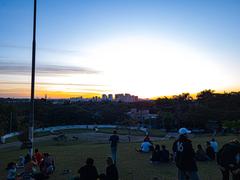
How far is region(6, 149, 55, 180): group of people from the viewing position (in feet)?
37.8

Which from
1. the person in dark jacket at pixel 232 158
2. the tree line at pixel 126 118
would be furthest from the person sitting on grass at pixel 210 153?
the tree line at pixel 126 118

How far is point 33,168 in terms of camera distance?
12.2 metres

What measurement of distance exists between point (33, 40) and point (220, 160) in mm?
11227

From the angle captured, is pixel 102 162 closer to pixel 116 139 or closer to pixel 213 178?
pixel 116 139

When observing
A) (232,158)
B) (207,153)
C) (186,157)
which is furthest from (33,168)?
(207,153)

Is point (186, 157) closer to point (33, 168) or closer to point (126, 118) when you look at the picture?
point (33, 168)

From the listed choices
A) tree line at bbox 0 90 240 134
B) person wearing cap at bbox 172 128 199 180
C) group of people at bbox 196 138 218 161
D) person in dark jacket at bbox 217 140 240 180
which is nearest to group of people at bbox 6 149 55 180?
person wearing cap at bbox 172 128 199 180

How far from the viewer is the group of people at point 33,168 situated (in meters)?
11.5

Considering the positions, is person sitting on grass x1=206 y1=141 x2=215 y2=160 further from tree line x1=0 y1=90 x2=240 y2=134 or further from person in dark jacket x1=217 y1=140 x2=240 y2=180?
tree line x1=0 y1=90 x2=240 y2=134

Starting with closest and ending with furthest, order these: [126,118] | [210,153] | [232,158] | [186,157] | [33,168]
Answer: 1. [232,158]
2. [186,157]
3. [33,168]
4. [210,153]
5. [126,118]

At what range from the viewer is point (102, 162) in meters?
16.9

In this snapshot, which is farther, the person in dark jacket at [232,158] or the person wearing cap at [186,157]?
the person wearing cap at [186,157]

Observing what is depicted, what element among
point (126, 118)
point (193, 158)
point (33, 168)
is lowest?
point (126, 118)

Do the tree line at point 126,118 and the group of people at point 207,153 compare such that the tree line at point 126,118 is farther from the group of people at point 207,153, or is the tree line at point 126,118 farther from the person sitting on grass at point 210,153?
the person sitting on grass at point 210,153
